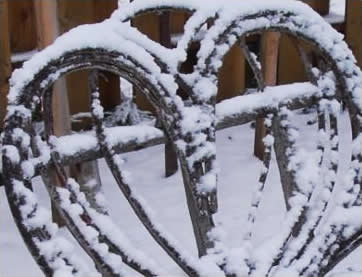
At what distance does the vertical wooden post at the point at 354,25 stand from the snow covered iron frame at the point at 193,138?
2.78 meters

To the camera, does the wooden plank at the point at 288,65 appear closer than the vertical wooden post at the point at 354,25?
No

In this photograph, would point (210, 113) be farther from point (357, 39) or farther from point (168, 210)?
point (357, 39)

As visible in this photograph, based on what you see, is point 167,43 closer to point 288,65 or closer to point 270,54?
point 270,54

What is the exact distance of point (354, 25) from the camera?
478 centimetres

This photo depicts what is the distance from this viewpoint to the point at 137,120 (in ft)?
13.7

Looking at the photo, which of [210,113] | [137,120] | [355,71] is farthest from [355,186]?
[137,120]

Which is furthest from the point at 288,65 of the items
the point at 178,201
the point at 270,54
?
the point at 178,201

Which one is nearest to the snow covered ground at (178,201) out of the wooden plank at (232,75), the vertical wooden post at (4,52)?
the wooden plank at (232,75)

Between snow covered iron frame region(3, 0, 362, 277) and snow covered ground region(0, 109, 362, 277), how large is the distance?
90 centimetres

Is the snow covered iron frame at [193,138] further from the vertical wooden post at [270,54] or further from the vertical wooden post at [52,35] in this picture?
the vertical wooden post at [270,54]

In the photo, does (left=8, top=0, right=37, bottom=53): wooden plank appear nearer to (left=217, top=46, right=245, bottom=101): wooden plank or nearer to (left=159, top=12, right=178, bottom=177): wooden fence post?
(left=159, top=12, right=178, bottom=177): wooden fence post

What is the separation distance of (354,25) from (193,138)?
3.19 meters

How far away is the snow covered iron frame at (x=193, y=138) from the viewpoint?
168 cm

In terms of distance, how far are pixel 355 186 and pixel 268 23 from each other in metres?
0.48
